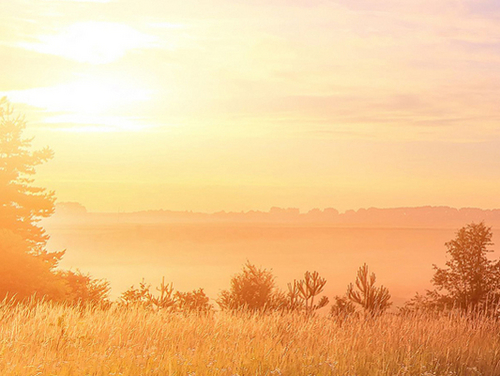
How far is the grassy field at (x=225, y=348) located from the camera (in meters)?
8.11

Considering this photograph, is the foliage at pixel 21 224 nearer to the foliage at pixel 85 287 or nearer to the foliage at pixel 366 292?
the foliage at pixel 85 287

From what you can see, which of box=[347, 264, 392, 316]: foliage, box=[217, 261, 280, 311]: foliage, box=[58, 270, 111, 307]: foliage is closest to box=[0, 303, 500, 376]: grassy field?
box=[347, 264, 392, 316]: foliage

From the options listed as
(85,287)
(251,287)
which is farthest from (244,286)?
(85,287)

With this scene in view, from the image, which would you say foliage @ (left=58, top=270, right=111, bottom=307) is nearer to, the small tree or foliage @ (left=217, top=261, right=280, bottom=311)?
foliage @ (left=217, top=261, right=280, bottom=311)

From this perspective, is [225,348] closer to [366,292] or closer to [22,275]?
[366,292]

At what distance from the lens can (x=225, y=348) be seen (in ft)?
30.5

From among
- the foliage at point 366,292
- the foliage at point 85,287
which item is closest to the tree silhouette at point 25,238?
the foliage at point 85,287

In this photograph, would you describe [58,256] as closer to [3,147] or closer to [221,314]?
[3,147]

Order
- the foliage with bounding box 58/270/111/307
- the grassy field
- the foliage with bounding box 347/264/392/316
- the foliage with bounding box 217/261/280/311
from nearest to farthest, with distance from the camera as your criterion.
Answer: the grassy field, the foliage with bounding box 347/264/392/316, the foliage with bounding box 217/261/280/311, the foliage with bounding box 58/270/111/307

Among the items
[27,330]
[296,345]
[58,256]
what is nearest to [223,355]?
[296,345]

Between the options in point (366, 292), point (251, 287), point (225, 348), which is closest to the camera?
point (225, 348)

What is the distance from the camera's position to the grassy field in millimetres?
8109

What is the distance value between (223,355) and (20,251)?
20508 mm

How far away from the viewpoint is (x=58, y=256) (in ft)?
112
